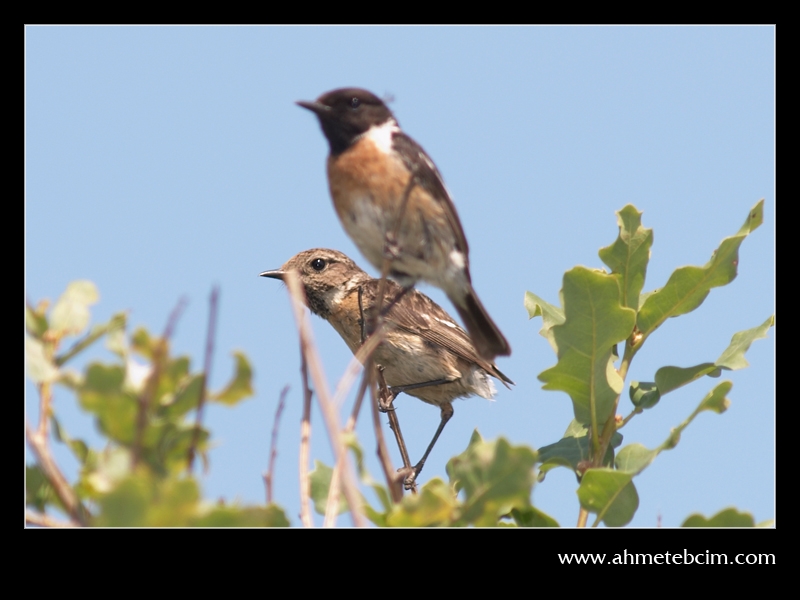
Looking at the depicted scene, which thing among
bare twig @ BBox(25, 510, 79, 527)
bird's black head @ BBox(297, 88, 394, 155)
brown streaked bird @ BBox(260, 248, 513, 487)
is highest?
bird's black head @ BBox(297, 88, 394, 155)

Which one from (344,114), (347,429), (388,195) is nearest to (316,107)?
(344,114)

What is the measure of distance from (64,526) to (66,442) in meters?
0.41

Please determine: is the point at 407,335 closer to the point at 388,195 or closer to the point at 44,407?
the point at 388,195

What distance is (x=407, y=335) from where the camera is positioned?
8070 millimetres

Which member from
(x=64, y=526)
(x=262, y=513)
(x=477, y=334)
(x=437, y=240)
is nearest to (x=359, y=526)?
(x=262, y=513)

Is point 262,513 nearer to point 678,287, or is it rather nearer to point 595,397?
point 595,397

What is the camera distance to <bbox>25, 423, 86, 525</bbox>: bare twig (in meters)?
2.22

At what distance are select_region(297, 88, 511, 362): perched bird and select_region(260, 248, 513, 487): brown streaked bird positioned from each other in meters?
2.77

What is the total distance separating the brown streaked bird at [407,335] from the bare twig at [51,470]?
17.9ft

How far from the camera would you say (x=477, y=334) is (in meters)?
5.42

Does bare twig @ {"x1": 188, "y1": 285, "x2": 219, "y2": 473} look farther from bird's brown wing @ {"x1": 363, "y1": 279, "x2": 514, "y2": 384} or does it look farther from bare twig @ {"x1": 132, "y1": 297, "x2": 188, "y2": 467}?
bird's brown wing @ {"x1": 363, "y1": 279, "x2": 514, "y2": 384}

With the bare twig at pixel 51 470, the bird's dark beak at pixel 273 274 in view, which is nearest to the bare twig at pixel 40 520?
the bare twig at pixel 51 470

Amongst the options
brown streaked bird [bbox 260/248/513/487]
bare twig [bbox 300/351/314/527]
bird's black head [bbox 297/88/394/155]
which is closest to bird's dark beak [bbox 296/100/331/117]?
bird's black head [bbox 297/88/394/155]

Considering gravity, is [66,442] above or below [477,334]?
below
